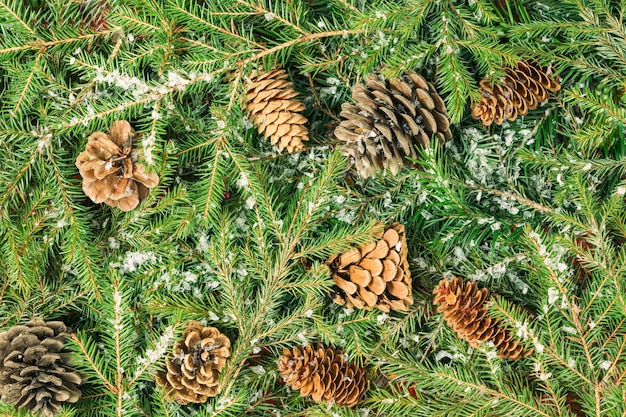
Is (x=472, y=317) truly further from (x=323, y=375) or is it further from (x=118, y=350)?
(x=118, y=350)

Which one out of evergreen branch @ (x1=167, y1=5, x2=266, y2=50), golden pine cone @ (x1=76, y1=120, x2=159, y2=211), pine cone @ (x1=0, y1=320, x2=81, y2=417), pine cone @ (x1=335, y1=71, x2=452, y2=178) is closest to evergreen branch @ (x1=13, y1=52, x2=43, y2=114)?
golden pine cone @ (x1=76, y1=120, x2=159, y2=211)

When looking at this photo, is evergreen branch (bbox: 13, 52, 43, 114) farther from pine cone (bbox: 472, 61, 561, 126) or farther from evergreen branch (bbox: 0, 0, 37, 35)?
pine cone (bbox: 472, 61, 561, 126)

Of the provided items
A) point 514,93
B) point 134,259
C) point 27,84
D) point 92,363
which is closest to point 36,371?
point 92,363

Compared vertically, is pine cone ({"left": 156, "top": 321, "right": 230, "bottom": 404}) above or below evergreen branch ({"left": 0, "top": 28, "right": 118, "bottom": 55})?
below

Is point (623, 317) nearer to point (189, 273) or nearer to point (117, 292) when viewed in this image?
point (189, 273)

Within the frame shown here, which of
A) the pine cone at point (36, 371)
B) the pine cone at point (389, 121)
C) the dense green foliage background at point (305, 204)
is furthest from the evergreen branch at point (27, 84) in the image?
the pine cone at point (389, 121)

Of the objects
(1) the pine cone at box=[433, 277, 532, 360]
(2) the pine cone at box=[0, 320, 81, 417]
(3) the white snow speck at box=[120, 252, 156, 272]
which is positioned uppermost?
(1) the pine cone at box=[433, 277, 532, 360]

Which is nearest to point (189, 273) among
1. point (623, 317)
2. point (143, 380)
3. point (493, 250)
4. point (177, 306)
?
point (177, 306)
